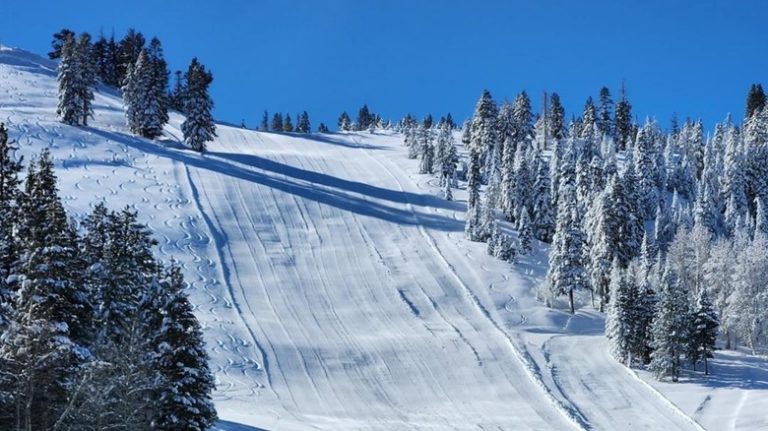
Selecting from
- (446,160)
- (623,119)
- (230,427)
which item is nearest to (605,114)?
(623,119)

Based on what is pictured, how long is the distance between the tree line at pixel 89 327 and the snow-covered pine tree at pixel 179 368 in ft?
0.13

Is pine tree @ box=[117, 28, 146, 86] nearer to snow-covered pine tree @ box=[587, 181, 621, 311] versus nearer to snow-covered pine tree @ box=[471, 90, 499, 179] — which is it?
snow-covered pine tree @ box=[471, 90, 499, 179]

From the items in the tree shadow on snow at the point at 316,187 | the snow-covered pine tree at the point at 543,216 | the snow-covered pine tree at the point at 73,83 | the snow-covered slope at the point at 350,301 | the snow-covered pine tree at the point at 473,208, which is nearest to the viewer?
the snow-covered slope at the point at 350,301

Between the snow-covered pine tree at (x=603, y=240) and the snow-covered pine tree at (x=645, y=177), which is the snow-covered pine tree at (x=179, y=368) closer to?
the snow-covered pine tree at (x=603, y=240)

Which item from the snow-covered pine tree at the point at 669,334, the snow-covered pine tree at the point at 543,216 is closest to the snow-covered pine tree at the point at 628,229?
the snow-covered pine tree at the point at 543,216

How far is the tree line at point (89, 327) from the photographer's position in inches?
905

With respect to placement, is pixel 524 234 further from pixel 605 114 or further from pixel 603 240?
pixel 605 114

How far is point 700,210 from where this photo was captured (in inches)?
3797

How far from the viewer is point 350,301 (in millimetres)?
68625

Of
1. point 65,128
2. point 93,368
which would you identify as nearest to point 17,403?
point 93,368

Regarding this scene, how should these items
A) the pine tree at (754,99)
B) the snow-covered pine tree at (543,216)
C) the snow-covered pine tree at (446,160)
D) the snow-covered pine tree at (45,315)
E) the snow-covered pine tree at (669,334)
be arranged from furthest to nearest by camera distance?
the pine tree at (754,99) → the snow-covered pine tree at (446,160) → the snow-covered pine tree at (543,216) → the snow-covered pine tree at (669,334) → the snow-covered pine tree at (45,315)

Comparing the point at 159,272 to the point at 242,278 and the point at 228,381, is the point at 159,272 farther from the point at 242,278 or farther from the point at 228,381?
the point at 242,278

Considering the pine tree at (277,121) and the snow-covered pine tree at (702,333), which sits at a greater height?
the pine tree at (277,121)

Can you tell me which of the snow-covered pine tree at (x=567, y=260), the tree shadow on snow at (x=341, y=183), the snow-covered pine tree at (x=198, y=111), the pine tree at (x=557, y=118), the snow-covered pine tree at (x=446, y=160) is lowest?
the snow-covered pine tree at (x=567, y=260)
